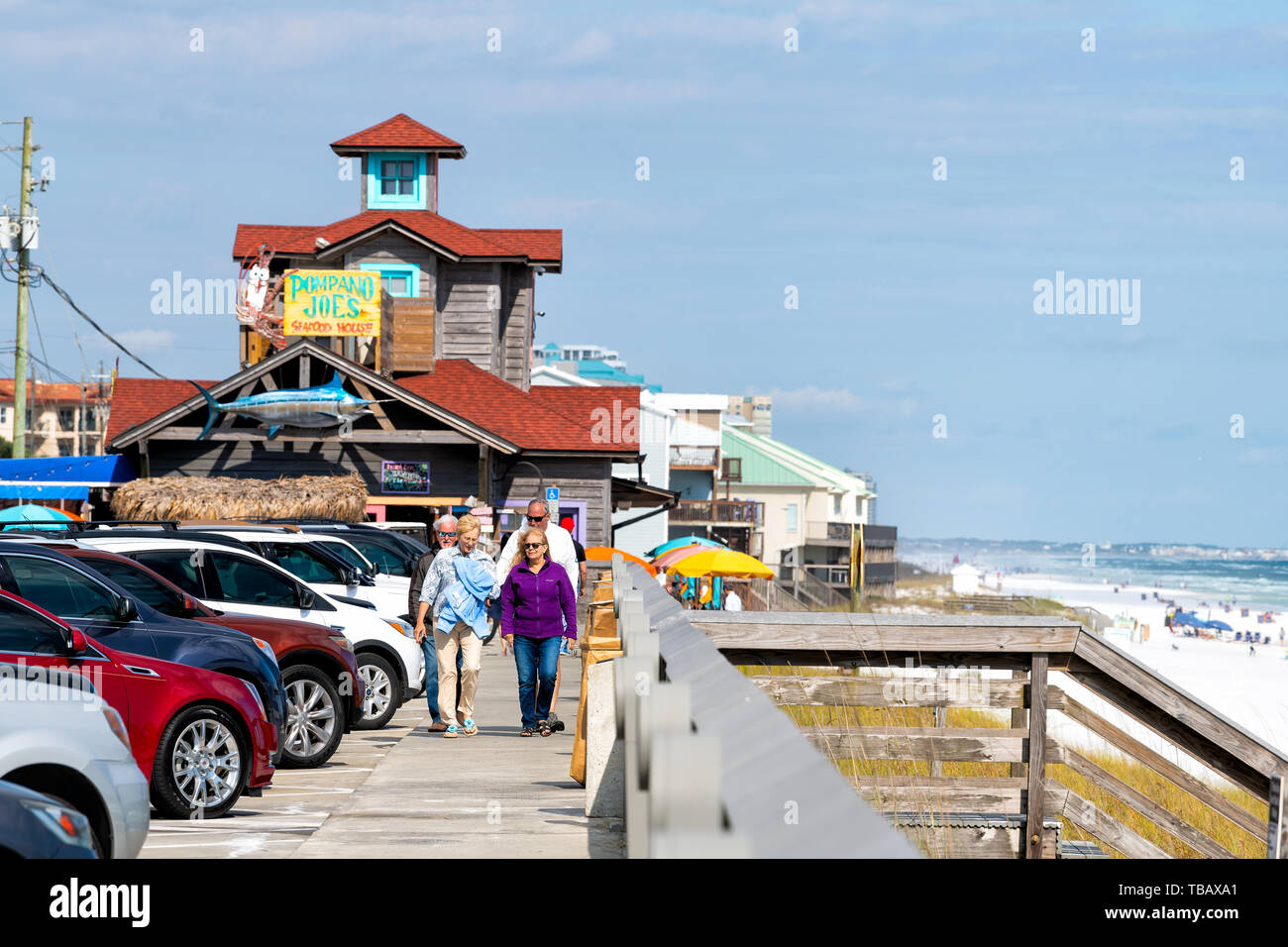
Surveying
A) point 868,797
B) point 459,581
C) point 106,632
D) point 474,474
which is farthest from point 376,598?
point 474,474

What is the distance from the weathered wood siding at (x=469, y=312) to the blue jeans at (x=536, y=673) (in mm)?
20984

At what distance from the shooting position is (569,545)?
1616 centimetres

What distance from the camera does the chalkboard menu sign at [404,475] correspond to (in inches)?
1194

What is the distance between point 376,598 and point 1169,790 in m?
9.03

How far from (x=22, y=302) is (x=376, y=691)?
2627 cm

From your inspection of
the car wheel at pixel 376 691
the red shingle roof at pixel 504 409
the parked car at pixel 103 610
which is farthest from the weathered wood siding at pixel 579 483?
the parked car at pixel 103 610

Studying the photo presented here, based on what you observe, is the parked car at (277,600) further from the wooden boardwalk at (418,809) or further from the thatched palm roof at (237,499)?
the thatched palm roof at (237,499)

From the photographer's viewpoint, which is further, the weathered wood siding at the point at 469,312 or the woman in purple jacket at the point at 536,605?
the weathered wood siding at the point at 469,312

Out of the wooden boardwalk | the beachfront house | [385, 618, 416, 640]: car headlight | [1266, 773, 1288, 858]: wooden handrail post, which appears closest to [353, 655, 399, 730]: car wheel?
[385, 618, 416, 640]: car headlight

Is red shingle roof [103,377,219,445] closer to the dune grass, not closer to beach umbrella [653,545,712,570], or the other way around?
beach umbrella [653,545,712,570]

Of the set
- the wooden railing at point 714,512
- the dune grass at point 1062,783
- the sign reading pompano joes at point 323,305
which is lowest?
the dune grass at point 1062,783

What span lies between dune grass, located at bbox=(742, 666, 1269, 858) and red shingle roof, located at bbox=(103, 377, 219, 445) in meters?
19.6
